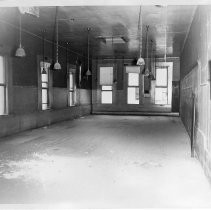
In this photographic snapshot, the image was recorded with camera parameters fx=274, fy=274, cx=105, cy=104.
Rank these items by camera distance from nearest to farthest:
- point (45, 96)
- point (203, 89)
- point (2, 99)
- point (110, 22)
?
point (203, 89), point (110, 22), point (2, 99), point (45, 96)

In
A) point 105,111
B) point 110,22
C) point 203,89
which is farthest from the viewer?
point 105,111

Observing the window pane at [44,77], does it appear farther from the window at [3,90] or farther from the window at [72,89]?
the window at [72,89]

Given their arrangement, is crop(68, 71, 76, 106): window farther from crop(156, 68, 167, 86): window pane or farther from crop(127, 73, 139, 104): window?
crop(156, 68, 167, 86): window pane

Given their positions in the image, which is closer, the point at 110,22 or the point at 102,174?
the point at 102,174

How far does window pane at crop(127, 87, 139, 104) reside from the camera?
53.3 feet

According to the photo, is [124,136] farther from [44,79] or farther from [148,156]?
[44,79]

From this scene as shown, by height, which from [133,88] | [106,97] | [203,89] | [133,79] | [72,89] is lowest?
[106,97]

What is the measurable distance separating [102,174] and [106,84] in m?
12.4

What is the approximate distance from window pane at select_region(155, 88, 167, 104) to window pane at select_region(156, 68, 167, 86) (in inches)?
13.8

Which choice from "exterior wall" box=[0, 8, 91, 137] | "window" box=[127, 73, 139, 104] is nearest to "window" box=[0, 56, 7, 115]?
"exterior wall" box=[0, 8, 91, 137]

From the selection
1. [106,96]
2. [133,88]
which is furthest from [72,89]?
[133,88]

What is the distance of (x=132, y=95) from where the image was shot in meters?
16.5

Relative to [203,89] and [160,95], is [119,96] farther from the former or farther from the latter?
[203,89]

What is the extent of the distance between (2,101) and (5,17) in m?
2.36
